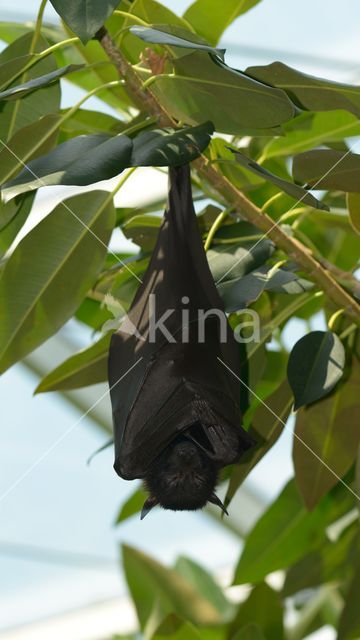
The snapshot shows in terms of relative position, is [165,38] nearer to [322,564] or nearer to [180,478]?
[180,478]

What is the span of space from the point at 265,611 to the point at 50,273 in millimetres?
1023

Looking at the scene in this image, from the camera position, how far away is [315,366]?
1.50 meters

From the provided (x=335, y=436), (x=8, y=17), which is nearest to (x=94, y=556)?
(x=8, y=17)

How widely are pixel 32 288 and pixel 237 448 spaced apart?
42cm

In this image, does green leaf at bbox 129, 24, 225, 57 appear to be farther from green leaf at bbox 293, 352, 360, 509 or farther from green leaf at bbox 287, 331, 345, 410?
green leaf at bbox 293, 352, 360, 509

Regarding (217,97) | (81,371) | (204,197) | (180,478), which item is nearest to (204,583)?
(81,371)

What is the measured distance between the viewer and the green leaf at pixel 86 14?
3.72ft

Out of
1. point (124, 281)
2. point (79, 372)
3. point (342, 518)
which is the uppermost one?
point (124, 281)

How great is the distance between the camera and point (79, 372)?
69.9 inches

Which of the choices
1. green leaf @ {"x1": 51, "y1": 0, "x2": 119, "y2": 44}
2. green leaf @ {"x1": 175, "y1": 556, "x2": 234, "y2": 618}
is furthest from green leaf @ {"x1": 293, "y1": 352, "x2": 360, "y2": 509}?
green leaf @ {"x1": 175, "y1": 556, "x2": 234, "y2": 618}

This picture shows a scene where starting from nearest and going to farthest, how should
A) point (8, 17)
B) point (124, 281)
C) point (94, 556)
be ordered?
1. point (124, 281)
2. point (8, 17)
3. point (94, 556)

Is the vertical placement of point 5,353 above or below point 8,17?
below

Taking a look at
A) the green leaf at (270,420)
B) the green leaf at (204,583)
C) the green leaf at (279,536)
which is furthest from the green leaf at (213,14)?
the green leaf at (204,583)

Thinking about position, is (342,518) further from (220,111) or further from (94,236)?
(220,111)
